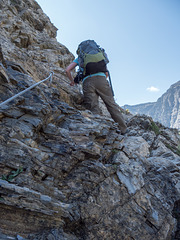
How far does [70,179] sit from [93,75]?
5186 millimetres

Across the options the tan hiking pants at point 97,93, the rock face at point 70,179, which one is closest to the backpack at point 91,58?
the tan hiking pants at point 97,93

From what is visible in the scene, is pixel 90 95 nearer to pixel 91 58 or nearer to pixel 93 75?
pixel 93 75

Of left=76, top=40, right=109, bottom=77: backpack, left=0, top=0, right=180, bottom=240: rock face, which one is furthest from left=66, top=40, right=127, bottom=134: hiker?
left=0, top=0, right=180, bottom=240: rock face

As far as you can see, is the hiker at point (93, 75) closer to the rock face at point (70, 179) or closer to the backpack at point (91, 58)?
the backpack at point (91, 58)

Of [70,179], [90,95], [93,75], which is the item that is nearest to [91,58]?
[93,75]

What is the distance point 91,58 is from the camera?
709cm

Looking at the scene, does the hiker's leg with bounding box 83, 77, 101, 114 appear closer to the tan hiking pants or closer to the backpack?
the tan hiking pants

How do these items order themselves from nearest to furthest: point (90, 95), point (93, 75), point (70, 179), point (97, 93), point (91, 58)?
point (70, 179) → point (91, 58) → point (93, 75) → point (90, 95) → point (97, 93)

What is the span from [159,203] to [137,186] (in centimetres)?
92

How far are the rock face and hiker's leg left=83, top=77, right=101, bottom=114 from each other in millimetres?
1327

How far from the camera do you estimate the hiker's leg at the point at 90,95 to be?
7621mm

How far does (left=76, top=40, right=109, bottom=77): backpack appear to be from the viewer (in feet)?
23.4

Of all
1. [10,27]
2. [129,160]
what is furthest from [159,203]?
[10,27]

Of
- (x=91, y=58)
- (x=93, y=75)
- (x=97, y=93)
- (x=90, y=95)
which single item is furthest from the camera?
(x=97, y=93)
